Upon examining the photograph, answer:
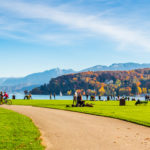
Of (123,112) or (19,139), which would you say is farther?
(123,112)

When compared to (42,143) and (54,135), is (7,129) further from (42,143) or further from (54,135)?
(42,143)

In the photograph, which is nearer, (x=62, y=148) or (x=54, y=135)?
(x=62, y=148)

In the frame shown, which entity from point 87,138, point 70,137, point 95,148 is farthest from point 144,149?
point 70,137

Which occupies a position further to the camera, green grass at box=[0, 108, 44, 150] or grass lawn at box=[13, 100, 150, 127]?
grass lawn at box=[13, 100, 150, 127]

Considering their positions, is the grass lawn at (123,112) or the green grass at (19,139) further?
the grass lawn at (123,112)

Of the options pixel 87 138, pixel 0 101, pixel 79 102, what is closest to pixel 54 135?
pixel 87 138

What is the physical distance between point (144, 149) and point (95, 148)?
1.84 meters

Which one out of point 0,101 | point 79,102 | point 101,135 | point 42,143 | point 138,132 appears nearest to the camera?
point 42,143

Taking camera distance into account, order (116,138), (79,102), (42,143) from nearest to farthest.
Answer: (42,143), (116,138), (79,102)

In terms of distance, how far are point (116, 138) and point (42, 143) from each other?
11.3 ft

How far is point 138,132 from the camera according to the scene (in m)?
14.0

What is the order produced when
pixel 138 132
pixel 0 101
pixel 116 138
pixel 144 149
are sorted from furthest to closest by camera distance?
pixel 0 101 → pixel 138 132 → pixel 116 138 → pixel 144 149

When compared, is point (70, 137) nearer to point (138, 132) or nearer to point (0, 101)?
point (138, 132)

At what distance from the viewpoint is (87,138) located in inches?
481
